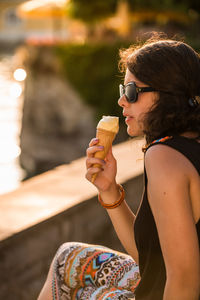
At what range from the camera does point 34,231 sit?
268cm

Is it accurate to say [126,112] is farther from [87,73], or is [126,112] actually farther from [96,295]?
[87,73]

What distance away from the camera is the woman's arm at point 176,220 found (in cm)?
138

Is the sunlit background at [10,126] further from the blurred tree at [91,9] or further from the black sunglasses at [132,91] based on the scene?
the black sunglasses at [132,91]

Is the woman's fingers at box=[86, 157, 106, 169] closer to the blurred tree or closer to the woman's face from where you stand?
the woman's face

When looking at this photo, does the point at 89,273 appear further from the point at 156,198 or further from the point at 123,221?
the point at 156,198

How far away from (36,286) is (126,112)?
4.63 feet

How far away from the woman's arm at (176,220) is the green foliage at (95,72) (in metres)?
14.3

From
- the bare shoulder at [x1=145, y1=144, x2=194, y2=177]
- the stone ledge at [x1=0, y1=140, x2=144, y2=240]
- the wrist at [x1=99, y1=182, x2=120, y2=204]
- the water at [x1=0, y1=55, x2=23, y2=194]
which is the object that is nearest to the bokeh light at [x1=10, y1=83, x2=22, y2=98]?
the water at [x1=0, y1=55, x2=23, y2=194]

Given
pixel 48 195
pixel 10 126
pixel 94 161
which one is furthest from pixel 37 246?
pixel 10 126

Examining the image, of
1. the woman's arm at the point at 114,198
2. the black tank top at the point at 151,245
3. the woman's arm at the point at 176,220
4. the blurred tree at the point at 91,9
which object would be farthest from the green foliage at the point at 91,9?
the woman's arm at the point at 176,220

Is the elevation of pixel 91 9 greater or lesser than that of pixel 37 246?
lesser

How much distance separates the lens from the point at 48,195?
3.29 m

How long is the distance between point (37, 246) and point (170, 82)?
1499 millimetres

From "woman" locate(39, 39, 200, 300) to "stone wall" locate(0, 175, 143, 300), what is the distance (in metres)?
0.71
